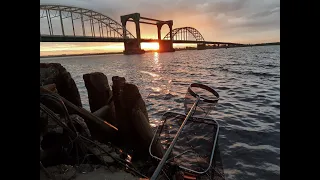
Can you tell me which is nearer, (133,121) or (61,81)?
(133,121)

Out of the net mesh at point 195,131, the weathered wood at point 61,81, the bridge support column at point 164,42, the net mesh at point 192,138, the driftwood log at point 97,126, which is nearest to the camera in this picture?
the net mesh at point 192,138

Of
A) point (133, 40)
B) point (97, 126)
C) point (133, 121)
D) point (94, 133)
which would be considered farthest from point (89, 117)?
point (133, 40)

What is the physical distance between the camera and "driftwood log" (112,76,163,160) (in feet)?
21.0

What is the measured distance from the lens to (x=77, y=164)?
16.2ft

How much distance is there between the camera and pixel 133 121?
6543 mm

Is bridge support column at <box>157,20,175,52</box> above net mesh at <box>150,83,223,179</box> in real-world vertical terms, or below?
above

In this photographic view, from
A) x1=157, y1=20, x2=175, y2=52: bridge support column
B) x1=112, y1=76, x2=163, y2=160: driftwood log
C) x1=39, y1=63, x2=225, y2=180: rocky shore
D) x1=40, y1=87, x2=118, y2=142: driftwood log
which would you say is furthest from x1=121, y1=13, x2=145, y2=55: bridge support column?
x1=112, y1=76, x2=163, y2=160: driftwood log

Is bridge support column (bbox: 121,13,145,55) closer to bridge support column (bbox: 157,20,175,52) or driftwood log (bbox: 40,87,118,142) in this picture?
bridge support column (bbox: 157,20,175,52)

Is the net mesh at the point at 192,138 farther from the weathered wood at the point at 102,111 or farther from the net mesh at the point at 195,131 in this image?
the weathered wood at the point at 102,111

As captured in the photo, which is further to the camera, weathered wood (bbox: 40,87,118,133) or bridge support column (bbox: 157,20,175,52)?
bridge support column (bbox: 157,20,175,52)

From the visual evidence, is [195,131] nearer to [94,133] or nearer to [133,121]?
[133,121]

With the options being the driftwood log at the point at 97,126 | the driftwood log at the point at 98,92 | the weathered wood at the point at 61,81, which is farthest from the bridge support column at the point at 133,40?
the driftwood log at the point at 97,126

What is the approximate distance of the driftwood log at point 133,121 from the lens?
21.0ft
